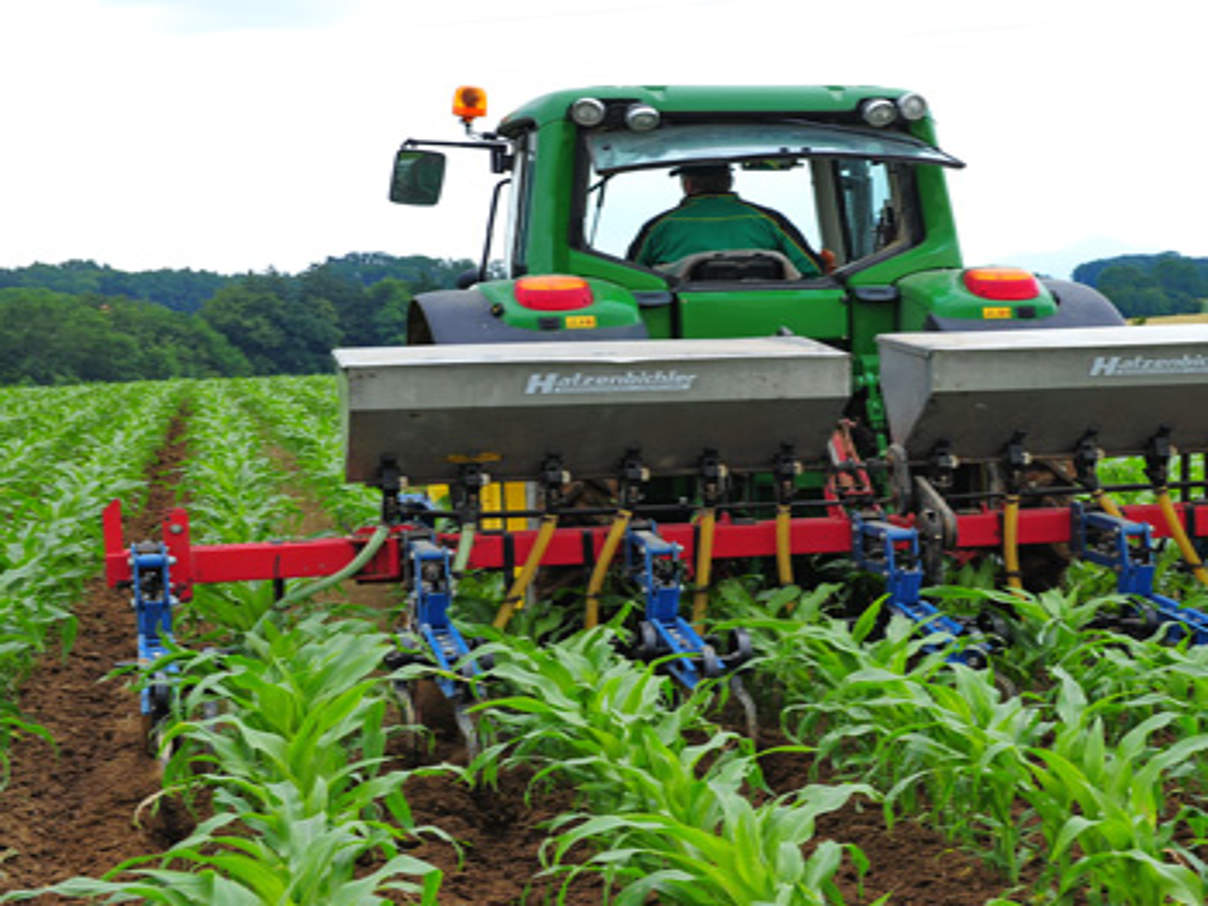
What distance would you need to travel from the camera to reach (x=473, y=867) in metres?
3.32

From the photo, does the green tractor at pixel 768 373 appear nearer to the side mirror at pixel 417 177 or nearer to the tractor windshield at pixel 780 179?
the tractor windshield at pixel 780 179

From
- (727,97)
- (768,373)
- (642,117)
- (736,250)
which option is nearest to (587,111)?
(642,117)

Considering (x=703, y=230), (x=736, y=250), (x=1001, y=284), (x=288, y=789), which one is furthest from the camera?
(x=703, y=230)

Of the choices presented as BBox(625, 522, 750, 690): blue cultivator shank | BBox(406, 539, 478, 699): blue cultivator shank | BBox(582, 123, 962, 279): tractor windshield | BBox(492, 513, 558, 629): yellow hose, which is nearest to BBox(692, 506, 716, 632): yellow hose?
BBox(625, 522, 750, 690): blue cultivator shank

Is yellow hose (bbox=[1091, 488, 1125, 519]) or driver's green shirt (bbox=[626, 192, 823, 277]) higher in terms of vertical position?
driver's green shirt (bbox=[626, 192, 823, 277])

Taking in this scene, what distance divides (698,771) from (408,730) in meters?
0.75

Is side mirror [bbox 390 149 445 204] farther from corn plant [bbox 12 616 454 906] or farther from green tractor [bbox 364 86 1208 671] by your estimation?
corn plant [bbox 12 616 454 906]

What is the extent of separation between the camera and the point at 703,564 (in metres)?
4.64

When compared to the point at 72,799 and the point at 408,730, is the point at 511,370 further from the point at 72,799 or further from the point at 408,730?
the point at 72,799

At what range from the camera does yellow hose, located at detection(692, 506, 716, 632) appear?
464 cm

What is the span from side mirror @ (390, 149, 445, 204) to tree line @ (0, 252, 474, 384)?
48.3 m

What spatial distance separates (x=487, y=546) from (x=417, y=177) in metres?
2.31

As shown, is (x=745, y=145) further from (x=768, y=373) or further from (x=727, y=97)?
(x=768, y=373)

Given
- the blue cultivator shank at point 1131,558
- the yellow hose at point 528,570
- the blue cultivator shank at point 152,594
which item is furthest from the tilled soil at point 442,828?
the blue cultivator shank at point 1131,558
